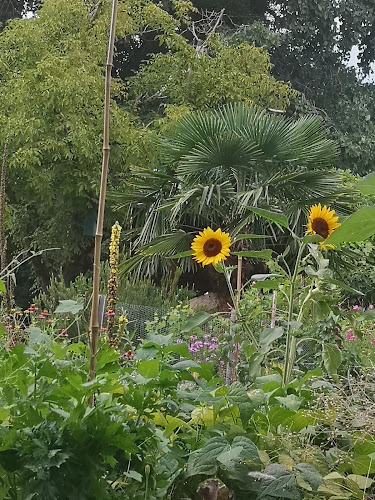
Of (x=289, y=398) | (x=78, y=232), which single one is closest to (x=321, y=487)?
(x=289, y=398)

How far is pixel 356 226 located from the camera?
0.64 m

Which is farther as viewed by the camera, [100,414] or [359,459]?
[359,459]

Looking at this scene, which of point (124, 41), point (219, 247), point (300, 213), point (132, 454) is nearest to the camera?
point (132, 454)

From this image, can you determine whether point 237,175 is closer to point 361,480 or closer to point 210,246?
point 210,246

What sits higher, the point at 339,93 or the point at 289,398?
the point at 339,93

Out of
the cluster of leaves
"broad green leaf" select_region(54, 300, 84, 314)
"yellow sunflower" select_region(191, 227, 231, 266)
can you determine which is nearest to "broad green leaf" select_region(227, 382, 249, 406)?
the cluster of leaves

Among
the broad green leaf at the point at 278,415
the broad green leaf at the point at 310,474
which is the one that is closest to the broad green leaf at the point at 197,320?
the broad green leaf at the point at 278,415

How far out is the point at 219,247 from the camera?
1771mm

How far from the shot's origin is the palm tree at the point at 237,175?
567cm

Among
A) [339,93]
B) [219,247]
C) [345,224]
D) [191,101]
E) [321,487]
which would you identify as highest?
[339,93]

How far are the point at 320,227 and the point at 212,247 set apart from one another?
1.06 ft

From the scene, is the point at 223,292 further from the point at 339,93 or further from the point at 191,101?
the point at 339,93

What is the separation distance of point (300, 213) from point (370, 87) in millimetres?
8615

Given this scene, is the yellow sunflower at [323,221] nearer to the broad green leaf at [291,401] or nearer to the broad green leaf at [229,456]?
the broad green leaf at [291,401]
